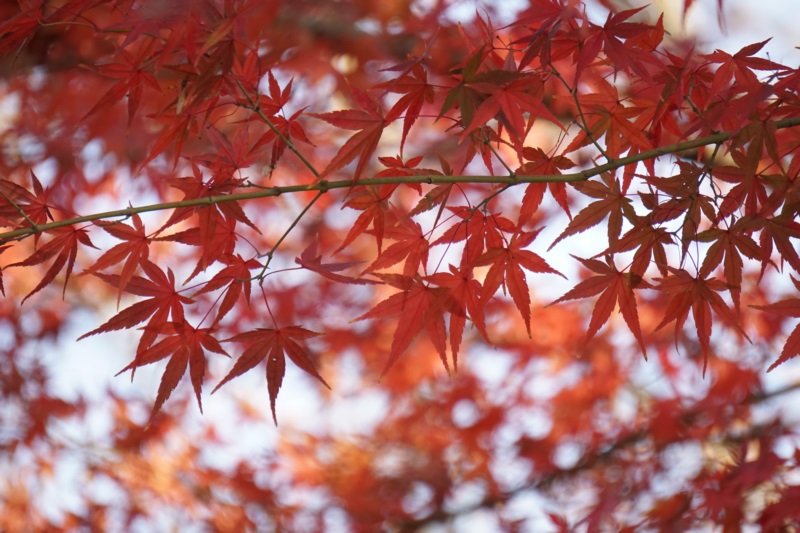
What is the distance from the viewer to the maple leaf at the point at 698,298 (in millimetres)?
1004

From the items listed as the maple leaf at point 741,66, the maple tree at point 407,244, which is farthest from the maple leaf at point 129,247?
the maple leaf at point 741,66

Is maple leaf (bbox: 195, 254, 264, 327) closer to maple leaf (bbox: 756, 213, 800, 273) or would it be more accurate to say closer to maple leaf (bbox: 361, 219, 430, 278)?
maple leaf (bbox: 361, 219, 430, 278)

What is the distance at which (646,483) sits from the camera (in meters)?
2.24

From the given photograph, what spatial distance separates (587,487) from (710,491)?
1350 millimetres

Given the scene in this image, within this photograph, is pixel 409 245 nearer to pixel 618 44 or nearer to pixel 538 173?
pixel 538 173

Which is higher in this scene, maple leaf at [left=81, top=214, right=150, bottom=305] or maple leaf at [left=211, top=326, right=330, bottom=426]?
maple leaf at [left=81, top=214, right=150, bottom=305]

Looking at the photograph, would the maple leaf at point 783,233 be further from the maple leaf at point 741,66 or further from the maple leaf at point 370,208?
the maple leaf at point 370,208

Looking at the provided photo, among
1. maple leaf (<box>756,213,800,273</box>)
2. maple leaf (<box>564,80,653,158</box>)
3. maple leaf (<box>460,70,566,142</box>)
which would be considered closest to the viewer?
maple leaf (<box>460,70,566,142</box>)

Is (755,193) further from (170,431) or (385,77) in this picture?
(170,431)

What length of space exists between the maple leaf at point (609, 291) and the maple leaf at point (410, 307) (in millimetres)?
155

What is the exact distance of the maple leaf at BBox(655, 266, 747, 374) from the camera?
1004 millimetres

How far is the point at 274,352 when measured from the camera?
103 centimetres

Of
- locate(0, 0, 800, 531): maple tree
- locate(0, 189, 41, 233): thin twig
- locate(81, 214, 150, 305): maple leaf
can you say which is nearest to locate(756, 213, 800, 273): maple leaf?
locate(0, 0, 800, 531): maple tree

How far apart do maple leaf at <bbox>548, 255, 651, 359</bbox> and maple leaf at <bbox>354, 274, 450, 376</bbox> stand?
155mm
